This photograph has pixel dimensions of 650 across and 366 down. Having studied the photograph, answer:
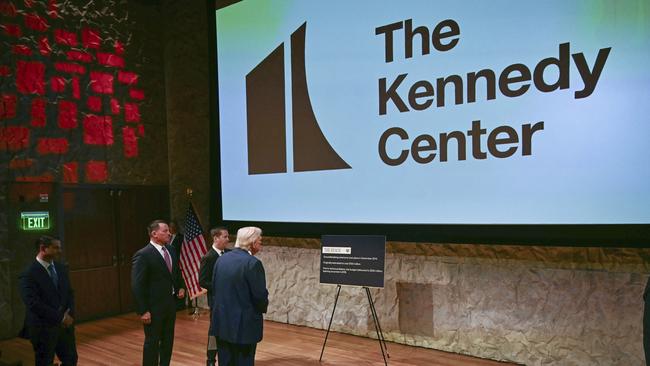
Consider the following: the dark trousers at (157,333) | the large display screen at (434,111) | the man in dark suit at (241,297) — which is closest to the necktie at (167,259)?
the dark trousers at (157,333)

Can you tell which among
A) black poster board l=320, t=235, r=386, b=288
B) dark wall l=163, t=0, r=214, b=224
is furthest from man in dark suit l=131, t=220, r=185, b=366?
dark wall l=163, t=0, r=214, b=224

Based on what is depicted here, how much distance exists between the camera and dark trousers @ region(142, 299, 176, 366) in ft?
13.3

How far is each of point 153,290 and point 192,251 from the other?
3.01 m

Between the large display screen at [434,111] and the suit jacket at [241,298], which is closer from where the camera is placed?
the suit jacket at [241,298]

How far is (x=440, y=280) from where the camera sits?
5.30 m

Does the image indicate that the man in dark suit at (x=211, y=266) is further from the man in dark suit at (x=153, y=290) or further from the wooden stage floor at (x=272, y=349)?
the wooden stage floor at (x=272, y=349)

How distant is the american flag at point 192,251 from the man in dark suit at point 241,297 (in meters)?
3.32

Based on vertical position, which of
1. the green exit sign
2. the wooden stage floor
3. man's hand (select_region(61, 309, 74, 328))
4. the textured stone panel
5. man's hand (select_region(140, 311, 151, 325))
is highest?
the green exit sign

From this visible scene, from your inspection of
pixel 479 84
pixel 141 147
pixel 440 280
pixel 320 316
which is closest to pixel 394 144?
pixel 479 84

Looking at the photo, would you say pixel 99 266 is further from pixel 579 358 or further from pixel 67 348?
pixel 579 358

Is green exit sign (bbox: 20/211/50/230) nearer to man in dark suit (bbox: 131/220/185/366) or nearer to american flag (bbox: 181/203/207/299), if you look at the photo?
american flag (bbox: 181/203/207/299)

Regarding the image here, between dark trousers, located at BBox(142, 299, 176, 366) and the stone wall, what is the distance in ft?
7.81

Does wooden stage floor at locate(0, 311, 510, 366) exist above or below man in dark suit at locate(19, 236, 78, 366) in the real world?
below

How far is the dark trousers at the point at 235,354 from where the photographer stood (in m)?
3.64
